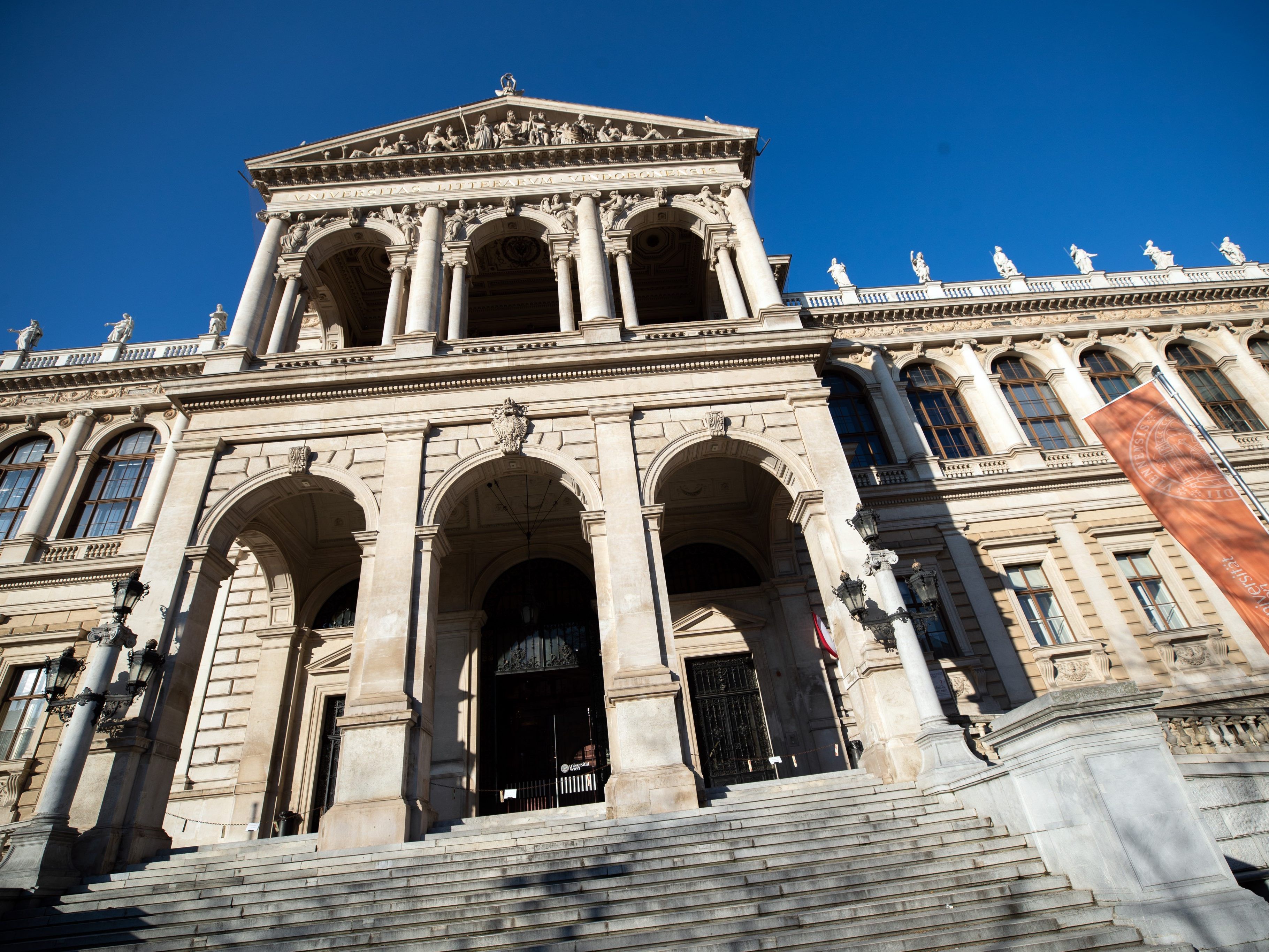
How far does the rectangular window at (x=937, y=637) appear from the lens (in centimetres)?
1783

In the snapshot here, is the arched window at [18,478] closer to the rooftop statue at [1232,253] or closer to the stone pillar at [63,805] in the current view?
the stone pillar at [63,805]

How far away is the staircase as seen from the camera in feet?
22.9

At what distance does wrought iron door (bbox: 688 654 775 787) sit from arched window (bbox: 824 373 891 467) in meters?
7.44

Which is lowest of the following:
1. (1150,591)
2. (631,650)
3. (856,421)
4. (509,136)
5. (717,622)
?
(631,650)

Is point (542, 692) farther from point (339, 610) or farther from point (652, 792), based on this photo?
point (652, 792)

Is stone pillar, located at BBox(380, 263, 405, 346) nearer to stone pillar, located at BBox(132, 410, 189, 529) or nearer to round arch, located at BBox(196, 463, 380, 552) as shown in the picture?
round arch, located at BBox(196, 463, 380, 552)

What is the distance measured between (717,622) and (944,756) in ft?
30.1

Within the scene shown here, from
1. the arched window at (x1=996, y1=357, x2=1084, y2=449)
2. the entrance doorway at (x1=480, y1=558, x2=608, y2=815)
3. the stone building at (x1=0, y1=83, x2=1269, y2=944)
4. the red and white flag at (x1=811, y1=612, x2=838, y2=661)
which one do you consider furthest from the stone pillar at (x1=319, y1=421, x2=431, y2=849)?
the arched window at (x1=996, y1=357, x2=1084, y2=449)

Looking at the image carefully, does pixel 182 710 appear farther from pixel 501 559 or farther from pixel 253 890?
pixel 501 559

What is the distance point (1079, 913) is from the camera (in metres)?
6.74

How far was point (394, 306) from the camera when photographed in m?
18.3

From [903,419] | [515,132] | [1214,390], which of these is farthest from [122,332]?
[1214,390]

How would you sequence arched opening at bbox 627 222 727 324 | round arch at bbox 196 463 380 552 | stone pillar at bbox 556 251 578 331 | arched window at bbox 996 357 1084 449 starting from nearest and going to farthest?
round arch at bbox 196 463 380 552
stone pillar at bbox 556 251 578 331
arched window at bbox 996 357 1084 449
arched opening at bbox 627 222 727 324

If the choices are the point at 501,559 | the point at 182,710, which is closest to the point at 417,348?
the point at 501,559
